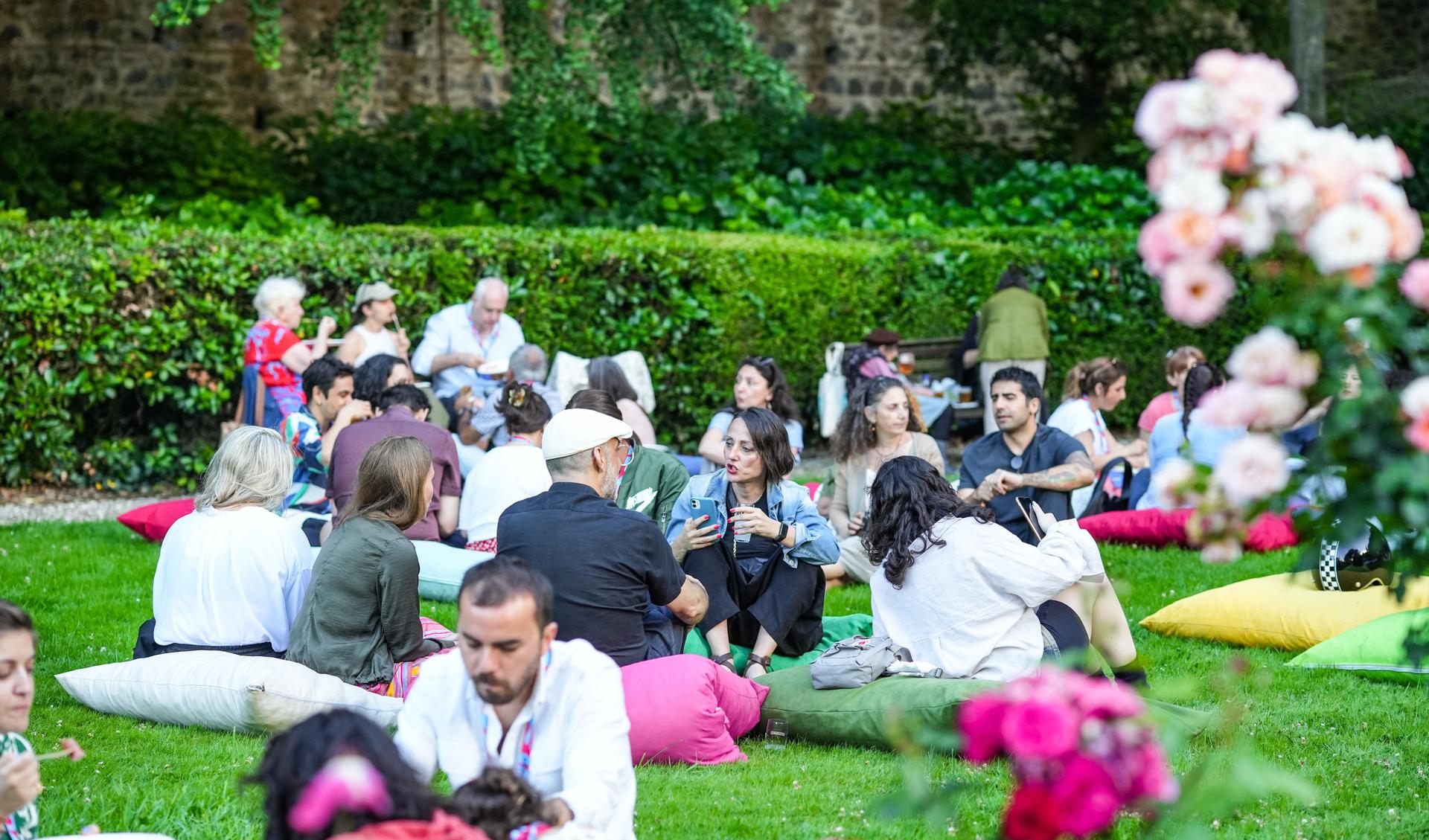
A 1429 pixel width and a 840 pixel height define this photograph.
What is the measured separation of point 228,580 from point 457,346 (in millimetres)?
4532

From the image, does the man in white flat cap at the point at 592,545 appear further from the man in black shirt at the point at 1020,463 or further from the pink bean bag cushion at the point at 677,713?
the man in black shirt at the point at 1020,463

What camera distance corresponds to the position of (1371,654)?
588cm

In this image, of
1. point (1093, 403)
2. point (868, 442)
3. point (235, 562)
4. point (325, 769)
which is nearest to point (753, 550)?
point (868, 442)

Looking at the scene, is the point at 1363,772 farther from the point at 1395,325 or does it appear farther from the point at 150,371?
the point at 150,371

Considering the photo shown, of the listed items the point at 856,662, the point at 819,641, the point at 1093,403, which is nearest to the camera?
the point at 856,662

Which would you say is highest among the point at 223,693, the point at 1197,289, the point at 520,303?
the point at 1197,289

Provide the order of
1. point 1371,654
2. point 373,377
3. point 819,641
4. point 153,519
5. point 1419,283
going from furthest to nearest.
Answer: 1. point 153,519
2. point 373,377
3. point 819,641
4. point 1371,654
5. point 1419,283

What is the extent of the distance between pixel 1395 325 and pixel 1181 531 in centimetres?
616

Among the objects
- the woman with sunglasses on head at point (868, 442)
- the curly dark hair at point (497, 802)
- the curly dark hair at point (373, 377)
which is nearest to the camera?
the curly dark hair at point (497, 802)

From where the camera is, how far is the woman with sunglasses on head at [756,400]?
8078 millimetres

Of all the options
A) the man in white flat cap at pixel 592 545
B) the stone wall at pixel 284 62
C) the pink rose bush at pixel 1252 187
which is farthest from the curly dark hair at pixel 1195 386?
the stone wall at pixel 284 62

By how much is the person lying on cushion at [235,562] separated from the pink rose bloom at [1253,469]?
3.81 m

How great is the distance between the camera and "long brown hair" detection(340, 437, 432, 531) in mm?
5086

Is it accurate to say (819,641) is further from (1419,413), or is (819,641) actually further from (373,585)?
(1419,413)
